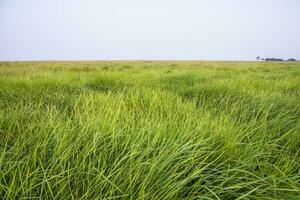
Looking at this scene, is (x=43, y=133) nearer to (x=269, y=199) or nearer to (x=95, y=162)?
(x=95, y=162)

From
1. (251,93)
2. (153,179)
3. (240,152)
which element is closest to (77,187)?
(153,179)

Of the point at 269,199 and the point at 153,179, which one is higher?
the point at 153,179

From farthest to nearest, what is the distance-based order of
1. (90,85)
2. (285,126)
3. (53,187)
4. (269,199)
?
(90,85) → (285,126) → (269,199) → (53,187)

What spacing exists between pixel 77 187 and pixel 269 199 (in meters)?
0.81

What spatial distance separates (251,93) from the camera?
319 cm

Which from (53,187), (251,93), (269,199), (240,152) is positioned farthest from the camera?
(251,93)

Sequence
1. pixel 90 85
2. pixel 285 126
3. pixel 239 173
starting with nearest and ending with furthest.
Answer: pixel 239 173, pixel 285 126, pixel 90 85

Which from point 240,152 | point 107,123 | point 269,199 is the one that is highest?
point 107,123

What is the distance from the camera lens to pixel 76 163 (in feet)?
3.46

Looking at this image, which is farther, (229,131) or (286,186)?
(229,131)

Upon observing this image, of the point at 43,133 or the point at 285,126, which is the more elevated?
the point at 43,133

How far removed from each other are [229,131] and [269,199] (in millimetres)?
472

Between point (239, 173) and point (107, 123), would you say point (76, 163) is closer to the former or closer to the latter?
point (107, 123)

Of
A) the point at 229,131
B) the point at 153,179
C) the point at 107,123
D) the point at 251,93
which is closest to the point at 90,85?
the point at 251,93
